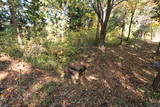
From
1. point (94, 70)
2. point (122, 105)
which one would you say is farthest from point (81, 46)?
point (122, 105)

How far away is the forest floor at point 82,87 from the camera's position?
11.5ft

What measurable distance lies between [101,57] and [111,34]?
5443mm

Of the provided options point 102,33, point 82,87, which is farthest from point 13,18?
point 82,87

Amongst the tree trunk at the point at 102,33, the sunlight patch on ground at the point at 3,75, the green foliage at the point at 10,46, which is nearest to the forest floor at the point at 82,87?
the sunlight patch on ground at the point at 3,75

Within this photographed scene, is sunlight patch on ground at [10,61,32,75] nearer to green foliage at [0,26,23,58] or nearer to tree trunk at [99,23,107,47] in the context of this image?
green foliage at [0,26,23,58]

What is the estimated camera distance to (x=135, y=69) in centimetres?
547

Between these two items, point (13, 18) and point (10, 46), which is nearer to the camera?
point (10, 46)

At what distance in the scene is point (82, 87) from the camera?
13.9ft

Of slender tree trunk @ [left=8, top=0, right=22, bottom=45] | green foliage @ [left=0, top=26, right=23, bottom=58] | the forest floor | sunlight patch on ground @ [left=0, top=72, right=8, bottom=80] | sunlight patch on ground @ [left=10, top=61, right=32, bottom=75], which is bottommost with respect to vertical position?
the forest floor

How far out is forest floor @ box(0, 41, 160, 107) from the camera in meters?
3.51

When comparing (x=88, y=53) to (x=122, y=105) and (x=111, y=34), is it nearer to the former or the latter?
(x=122, y=105)

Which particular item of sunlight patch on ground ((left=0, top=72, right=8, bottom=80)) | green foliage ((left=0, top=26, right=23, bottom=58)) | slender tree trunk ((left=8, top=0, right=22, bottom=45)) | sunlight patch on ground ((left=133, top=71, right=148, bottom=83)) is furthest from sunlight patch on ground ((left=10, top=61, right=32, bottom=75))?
sunlight patch on ground ((left=133, top=71, right=148, bottom=83))

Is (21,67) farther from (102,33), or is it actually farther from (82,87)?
(102,33)

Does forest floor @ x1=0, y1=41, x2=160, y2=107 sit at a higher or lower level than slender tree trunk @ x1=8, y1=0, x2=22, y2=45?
lower
